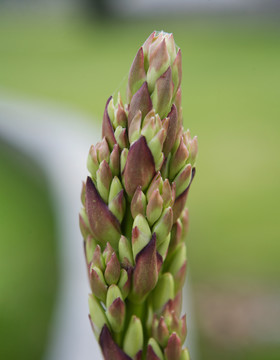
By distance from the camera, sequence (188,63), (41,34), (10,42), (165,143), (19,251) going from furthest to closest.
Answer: (41,34)
(10,42)
(188,63)
(19,251)
(165,143)

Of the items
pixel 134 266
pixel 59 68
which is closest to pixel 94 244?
pixel 134 266

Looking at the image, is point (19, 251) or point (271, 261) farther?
point (271, 261)

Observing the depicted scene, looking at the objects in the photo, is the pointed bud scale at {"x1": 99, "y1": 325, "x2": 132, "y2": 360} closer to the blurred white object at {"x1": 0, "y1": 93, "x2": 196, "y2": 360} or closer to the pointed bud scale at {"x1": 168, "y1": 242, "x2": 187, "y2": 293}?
the pointed bud scale at {"x1": 168, "y1": 242, "x2": 187, "y2": 293}

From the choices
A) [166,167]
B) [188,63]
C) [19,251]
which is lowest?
[166,167]

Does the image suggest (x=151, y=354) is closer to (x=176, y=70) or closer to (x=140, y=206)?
(x=140, y=206)

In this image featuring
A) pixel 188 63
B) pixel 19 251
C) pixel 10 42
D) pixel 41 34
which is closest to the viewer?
pixel 19 251

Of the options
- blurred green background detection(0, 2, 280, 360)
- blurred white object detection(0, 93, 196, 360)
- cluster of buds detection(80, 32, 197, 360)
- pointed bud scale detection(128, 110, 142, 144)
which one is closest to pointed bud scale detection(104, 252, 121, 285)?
cluster of buds detection(80, 32, 197, 360)

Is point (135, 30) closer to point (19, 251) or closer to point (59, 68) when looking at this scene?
point (59, 68)
